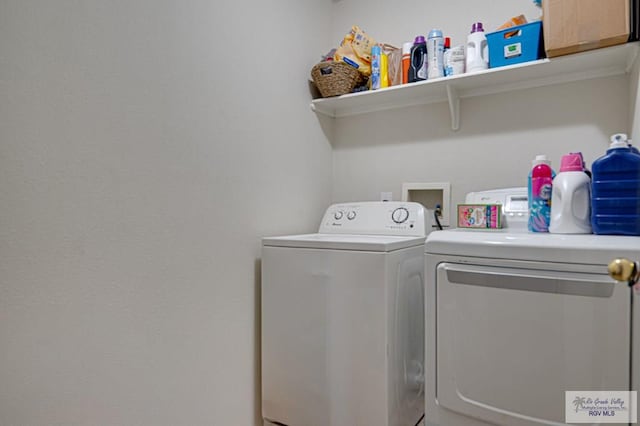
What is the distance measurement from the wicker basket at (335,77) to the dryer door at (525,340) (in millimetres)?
1142

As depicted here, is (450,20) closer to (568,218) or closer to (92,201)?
(568,218)

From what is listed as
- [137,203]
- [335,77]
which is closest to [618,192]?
[335,77]

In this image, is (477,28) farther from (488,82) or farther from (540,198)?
(540,198)

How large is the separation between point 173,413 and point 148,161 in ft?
2.90

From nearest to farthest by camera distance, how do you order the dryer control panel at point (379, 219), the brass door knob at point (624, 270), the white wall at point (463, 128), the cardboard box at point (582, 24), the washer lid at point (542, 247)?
1. the brass door knob at point (624, 270)
2. the washer lid at point (542, 247)
3. the cardboard box at point (582, 24)
4. the white wall at point (463, 128)
5. the dryer control panel at point (379, 219)

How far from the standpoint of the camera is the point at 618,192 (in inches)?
44.4

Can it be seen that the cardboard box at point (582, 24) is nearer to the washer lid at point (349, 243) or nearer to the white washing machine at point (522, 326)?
the white washing machine at point (522, 326)

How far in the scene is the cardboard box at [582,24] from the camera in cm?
125

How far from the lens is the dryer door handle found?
0.93 m

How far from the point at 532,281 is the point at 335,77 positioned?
1329mm

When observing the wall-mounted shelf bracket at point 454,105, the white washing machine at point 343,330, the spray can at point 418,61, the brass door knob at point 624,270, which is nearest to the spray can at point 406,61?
the spray can at point 418,61

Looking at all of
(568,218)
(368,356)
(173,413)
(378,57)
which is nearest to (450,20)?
(378,57)

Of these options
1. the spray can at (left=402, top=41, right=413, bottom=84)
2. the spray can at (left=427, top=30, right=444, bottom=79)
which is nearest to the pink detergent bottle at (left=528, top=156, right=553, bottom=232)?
the spray can at (left=427, top=30, right=444, bottom=79)

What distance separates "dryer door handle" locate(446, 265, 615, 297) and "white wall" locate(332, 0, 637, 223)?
0.80 meters
